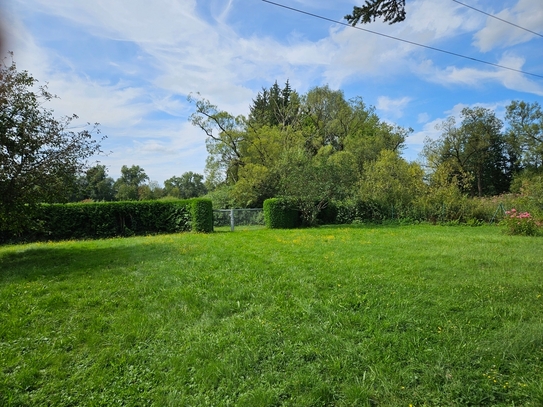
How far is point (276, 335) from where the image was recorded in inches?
113

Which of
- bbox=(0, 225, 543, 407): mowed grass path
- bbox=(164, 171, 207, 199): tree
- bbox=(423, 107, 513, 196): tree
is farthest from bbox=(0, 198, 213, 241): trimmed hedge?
bbox=(164, 171, 207, 199): tree

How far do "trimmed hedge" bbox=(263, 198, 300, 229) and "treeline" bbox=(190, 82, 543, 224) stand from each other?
1.64 feet

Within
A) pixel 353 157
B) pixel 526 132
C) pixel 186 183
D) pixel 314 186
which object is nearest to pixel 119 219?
pixel 314 186

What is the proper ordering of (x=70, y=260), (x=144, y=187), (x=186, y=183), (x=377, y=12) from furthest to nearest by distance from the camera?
(x=186, y=183), (x=144, y=187), (x=70, y=260), (x=377, y=12)

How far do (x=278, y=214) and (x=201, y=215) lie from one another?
150 inches

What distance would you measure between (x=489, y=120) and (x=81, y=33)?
36.5m

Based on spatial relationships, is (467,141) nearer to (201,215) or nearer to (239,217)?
(239,217)

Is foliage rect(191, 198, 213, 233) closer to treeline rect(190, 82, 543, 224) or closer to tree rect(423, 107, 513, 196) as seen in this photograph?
treeline rect(190, 82, 543, 224)

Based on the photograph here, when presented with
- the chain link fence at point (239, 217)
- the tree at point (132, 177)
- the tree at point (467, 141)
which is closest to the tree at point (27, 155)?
the chain link fence at point (239, 217)

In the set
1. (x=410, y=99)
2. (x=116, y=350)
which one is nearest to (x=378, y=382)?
(x=116, y=350)

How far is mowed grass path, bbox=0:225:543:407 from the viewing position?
214 cm

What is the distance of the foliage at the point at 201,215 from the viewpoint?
40.7 feet

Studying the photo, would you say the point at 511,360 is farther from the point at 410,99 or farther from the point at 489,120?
the point at 489,120

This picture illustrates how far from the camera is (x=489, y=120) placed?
99.5ft
